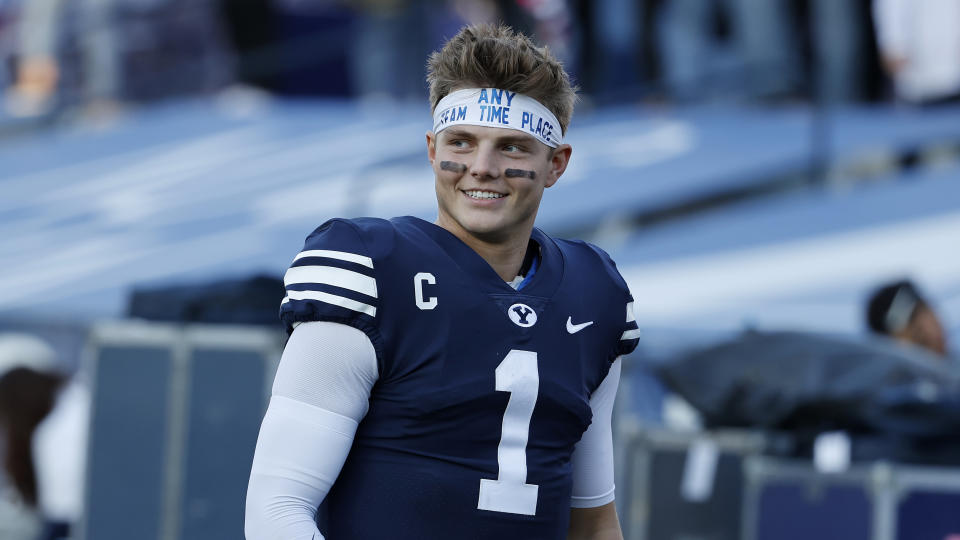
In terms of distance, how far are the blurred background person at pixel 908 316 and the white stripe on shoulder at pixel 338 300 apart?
3878mm

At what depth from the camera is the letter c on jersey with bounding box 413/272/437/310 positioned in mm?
1998

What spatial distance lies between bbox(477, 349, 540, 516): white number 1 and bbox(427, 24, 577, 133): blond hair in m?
0.38

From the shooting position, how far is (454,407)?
199 centimetres

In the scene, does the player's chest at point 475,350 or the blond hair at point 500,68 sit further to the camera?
the blond hair at point 500,68

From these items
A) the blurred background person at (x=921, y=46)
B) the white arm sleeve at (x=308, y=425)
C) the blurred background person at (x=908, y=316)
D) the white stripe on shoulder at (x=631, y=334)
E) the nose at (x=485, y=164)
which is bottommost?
the white arm sleeve at (x=308, y=425)

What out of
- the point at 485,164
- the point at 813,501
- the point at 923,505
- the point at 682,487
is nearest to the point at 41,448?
the point at 682,487

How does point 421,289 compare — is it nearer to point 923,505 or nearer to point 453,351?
point 453,351

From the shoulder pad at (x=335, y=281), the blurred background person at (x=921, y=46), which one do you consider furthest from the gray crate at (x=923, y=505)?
the blurred background person at (x=921, y=46)

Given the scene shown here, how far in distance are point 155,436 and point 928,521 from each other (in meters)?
2.27

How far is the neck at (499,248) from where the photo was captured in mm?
2129

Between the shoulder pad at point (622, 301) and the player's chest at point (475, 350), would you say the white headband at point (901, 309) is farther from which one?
the player's chest at point (475, 350)

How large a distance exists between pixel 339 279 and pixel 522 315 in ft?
0.91

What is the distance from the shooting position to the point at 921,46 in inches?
400

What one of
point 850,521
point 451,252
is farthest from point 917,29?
point 451,252
